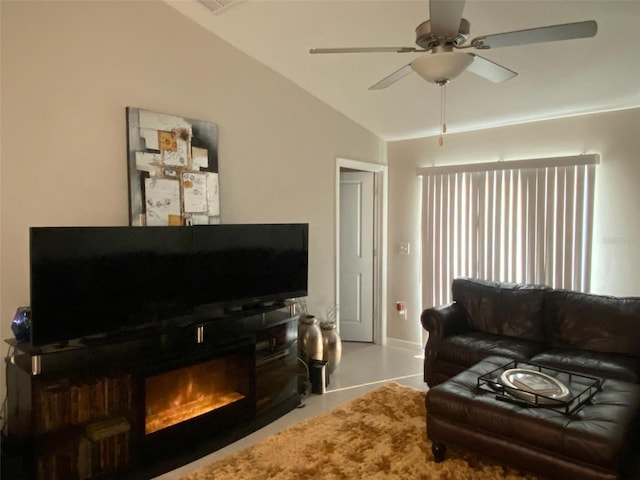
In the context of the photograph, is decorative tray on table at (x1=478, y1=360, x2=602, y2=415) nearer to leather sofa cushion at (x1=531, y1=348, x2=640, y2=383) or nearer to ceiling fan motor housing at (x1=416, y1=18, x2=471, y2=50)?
leather sofa cushion at (x1=531, y1=348, x2=640, y2=383)

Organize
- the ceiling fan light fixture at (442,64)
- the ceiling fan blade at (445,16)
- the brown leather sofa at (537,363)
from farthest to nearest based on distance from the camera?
the brown leather sofa at (537,363) < the ceiling fan light fixture at (442,64) < the ceiling fan blade at (445,16)

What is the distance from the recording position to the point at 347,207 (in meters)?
5.51

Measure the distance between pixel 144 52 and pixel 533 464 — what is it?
345cm

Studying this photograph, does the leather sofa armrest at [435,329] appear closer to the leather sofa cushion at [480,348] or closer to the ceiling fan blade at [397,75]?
the leather sofa cushion at [480,348]

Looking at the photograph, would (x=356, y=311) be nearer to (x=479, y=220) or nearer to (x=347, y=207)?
(x=347, y=207)

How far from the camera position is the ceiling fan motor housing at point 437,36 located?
84.4 inches

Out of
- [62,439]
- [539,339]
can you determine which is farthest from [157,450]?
[539,339]

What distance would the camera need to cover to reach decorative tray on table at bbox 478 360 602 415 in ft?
Result: 8.05

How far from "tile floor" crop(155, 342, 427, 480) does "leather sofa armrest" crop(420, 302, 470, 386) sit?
289 mm

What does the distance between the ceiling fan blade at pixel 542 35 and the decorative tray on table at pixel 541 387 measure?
1.83 metres

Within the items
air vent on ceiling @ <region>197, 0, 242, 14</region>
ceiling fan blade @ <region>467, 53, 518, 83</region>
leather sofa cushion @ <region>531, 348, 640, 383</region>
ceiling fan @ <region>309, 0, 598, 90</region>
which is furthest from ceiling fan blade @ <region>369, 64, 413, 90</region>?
leather sofa cushion @ <region>531, 348, 640, 383</region>

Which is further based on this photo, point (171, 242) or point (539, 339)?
point (539, 339)

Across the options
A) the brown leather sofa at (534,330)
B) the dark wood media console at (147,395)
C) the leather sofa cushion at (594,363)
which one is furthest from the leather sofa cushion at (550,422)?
the dark wood media console at (147,395)

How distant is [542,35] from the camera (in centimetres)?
210
